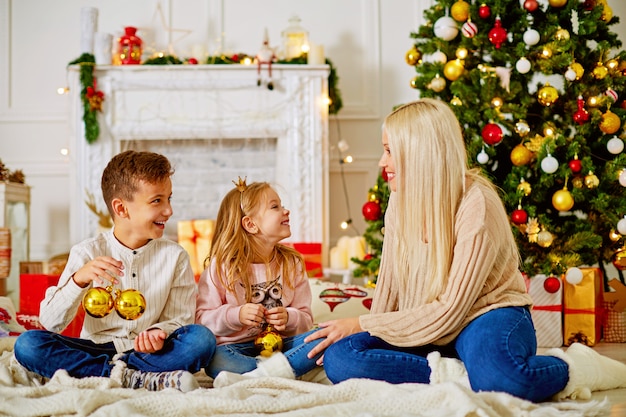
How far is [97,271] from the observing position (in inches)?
70.8

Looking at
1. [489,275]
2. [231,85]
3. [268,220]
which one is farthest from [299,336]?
[231,85]

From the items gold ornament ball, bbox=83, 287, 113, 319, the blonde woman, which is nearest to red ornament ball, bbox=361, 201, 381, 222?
the blonde woman

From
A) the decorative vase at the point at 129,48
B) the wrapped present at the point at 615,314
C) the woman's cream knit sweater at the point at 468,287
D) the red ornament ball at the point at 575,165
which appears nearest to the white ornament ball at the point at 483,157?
the red ornament ball at the point at 575,165

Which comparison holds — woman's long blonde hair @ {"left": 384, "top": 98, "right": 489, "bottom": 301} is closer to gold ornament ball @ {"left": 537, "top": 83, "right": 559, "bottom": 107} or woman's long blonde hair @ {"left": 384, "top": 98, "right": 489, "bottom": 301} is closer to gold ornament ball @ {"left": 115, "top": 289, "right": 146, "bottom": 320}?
gold ornament ball @ {"left": 115, "top": 289, "right": 146, "bottom": 320}

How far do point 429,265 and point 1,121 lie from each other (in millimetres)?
3477

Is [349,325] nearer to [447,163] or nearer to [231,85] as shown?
[447,163]

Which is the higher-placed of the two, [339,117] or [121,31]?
[121,31]

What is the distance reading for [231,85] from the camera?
4156 millimetres

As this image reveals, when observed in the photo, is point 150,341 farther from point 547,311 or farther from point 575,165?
point 575,165

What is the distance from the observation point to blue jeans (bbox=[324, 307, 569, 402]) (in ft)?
5.25

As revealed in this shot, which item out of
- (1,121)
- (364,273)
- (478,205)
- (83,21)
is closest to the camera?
(478,205)

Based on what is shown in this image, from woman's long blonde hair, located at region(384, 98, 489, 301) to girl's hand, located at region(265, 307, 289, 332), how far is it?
0.38m

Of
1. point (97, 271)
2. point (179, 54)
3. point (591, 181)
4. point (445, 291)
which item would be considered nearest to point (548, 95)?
point (591, 181)

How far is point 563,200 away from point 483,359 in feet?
4.79
